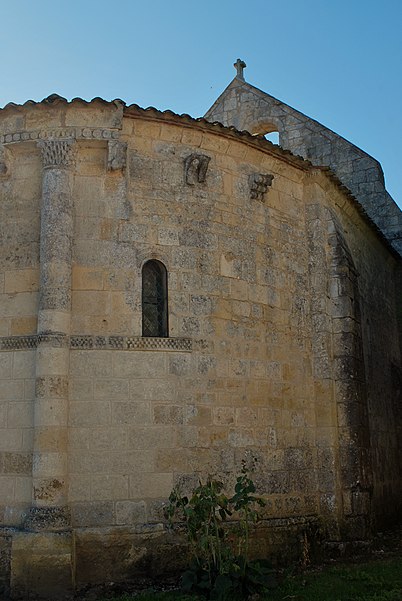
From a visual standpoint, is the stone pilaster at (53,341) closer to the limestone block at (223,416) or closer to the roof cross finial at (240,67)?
the limestone block at (223,416)

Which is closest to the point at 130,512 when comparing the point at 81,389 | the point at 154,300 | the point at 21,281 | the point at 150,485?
the point at 150,485

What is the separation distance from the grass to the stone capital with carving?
198 inches

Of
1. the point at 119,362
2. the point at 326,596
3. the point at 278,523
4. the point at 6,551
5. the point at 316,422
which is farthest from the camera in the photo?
the point at 316,422

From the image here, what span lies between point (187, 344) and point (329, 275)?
306 cm

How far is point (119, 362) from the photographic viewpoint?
8.20 meters

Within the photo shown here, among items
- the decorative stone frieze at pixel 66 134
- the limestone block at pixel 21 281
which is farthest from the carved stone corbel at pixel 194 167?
the limestone block at pixel 21 281

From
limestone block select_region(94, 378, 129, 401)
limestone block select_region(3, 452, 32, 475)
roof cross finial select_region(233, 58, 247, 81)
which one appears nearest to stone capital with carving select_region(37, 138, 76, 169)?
limestone block select_region(94, 378, 129, 401)

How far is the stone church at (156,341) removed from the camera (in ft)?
25.5

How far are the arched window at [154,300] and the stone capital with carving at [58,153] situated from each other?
5.23 ft

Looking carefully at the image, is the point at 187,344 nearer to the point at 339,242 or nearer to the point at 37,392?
the point at 37,392

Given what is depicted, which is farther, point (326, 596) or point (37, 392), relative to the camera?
point (37, 392)

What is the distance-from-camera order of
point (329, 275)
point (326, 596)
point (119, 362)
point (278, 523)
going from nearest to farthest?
point (326, 596) → point (119, 362) → point (278, 523) → point (329, 275)

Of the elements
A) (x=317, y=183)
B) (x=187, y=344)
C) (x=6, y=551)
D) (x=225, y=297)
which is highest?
(x=317, y=183)

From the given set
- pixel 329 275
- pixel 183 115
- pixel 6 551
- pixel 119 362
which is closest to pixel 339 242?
pixel 329 275
